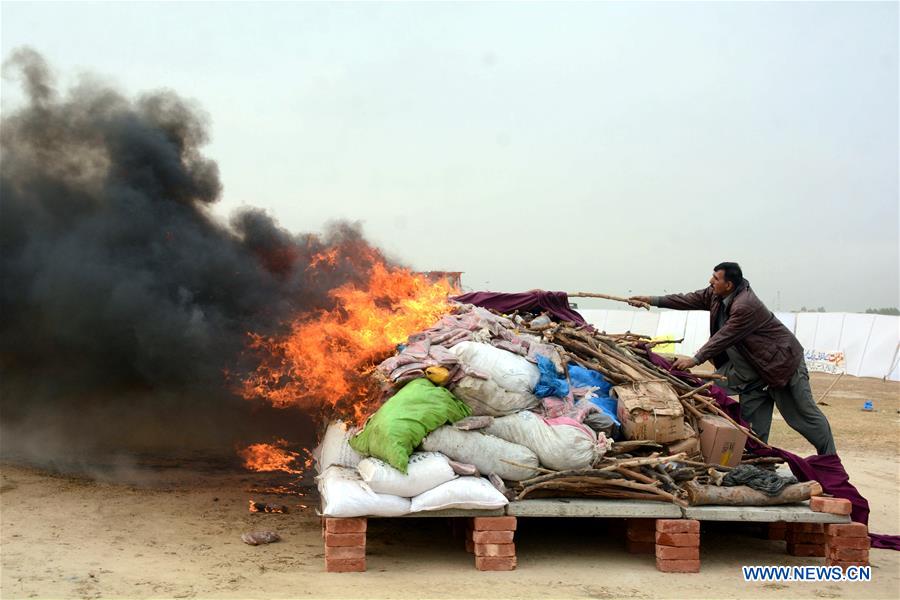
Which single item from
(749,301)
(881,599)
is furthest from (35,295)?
(881,599)

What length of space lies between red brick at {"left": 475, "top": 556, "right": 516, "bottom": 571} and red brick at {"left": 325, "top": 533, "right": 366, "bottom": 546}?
32.5 inches

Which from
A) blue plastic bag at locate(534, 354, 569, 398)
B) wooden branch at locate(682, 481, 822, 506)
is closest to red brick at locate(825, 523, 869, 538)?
wooden branch at locate(682, 481, 822, 506)

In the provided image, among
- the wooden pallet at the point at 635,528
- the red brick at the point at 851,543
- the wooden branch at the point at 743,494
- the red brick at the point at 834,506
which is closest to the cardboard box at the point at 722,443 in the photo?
the wooden branch at the point at 743,494

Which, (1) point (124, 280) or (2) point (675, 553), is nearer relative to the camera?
(2) point (675, 553)

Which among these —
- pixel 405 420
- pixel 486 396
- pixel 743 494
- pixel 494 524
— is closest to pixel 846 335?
pixel 743 494

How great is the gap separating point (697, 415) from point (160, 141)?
571 cm

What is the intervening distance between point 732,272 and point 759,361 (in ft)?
2.82

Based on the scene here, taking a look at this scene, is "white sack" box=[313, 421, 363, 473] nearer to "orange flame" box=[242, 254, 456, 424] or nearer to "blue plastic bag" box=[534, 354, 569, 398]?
"orange flame" box=[242, 254, 456, 424]

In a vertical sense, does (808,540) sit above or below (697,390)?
below

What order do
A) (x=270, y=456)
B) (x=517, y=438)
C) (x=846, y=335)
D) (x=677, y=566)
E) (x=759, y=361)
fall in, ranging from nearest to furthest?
1. (x=677, y=566)
2. (x=517, y=438)
3. (x=759, y=361)
4. (x=270, y=456)
5. (x=846, y=335)

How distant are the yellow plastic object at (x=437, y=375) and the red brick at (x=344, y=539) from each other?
1.23 m

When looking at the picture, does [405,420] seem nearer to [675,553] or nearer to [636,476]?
[636,476]

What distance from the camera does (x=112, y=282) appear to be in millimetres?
6852

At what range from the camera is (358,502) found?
510 cm
